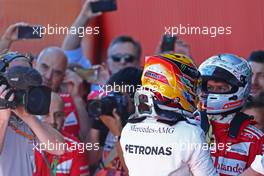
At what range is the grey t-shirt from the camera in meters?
3.89

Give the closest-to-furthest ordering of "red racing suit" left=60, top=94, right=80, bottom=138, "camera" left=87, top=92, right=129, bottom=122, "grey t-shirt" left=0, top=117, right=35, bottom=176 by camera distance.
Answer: "grey t-shirt" left=0, top=117, right=35, bottom=176 < "camera" left=87, top=92, right=129, bottom=122 < "red racing suit" left=60, top=94, right=80, bottom=138

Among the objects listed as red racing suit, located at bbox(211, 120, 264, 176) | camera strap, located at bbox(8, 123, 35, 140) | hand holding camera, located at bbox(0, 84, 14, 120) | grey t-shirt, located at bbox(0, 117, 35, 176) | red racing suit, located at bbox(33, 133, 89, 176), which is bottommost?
red racing suit, located at bbox(33, 133, 89, 176)

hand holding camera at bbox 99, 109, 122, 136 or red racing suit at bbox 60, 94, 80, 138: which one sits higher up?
hand holding camera at bbox 99, 109, 122, 136

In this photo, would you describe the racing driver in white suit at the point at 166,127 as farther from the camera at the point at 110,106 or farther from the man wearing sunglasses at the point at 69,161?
the man wearing sunglasses at the point at 69,161

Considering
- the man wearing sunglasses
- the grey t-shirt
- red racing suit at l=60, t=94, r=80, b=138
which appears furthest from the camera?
red racing suit at l=60, t=94, r=80, b=138

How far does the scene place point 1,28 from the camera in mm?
7680

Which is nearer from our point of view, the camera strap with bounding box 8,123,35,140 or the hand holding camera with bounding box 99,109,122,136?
the camera strap with bounding box 8,123,35,140

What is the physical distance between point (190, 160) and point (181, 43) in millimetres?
2397

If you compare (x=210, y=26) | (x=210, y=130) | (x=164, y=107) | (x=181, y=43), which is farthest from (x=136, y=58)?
(x=164, y=107)

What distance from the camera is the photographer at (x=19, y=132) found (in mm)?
3707

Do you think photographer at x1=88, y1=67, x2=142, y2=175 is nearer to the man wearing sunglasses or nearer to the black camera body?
the man wearing sunglasses

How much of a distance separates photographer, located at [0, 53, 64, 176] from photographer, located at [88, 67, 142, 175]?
1.25ft

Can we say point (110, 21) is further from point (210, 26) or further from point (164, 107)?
point (164, 107)

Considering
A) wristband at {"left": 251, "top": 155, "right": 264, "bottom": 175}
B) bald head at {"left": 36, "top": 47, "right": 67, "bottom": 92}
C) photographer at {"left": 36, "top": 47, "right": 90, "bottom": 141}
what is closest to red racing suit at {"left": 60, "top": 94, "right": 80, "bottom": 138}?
photographer at {"left": 36, "top": 47, "right": 90, "bottom": 141}
